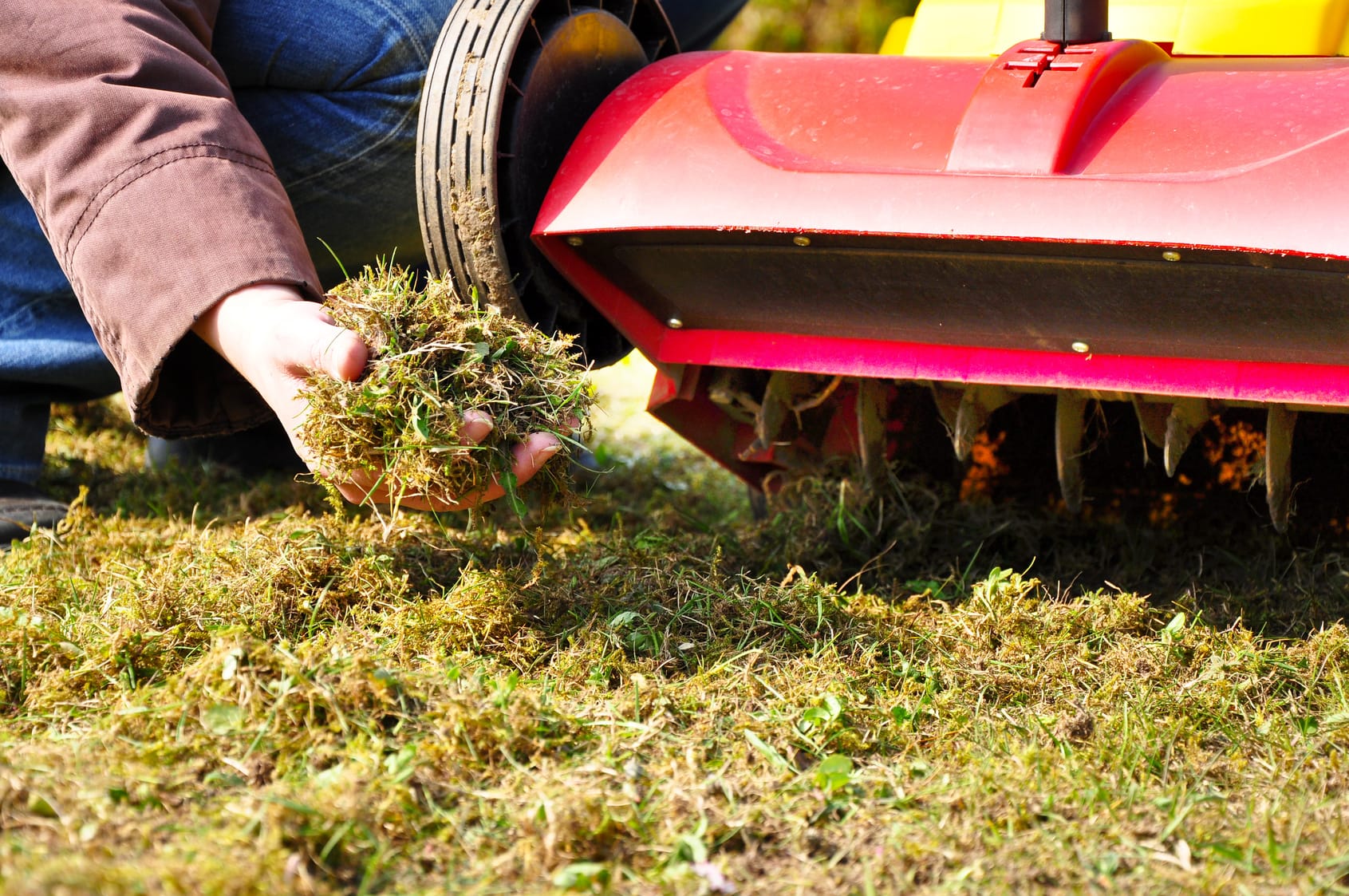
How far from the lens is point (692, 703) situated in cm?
134

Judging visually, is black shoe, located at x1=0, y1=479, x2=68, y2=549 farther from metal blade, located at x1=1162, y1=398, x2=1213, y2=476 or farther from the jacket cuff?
metal blade, located at x1=1162, y1=398, x2=1213, y2=476

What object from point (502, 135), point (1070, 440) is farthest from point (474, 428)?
Answer: point (1070, 440)

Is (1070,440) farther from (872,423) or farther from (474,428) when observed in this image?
(474,428)

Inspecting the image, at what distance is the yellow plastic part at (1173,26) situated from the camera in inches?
73.7

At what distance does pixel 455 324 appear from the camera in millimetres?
1448

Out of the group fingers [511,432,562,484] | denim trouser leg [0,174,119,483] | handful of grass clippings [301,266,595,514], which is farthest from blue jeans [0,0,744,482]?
fingers [511,432,562,484]

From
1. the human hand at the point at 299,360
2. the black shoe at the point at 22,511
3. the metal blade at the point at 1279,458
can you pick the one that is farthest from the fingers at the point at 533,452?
the metal blade at the point at 1279,458

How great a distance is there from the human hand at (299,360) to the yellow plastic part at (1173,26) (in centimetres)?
108

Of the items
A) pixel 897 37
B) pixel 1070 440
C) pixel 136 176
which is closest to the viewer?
pixel 136 176

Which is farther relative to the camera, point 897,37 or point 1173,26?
point 897,37

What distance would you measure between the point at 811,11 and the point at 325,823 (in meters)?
3.48

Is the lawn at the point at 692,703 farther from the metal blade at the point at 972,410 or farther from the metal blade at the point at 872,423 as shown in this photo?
the metal blade at the point at 972,410

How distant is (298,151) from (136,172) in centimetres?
65

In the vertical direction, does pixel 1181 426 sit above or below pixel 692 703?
above
